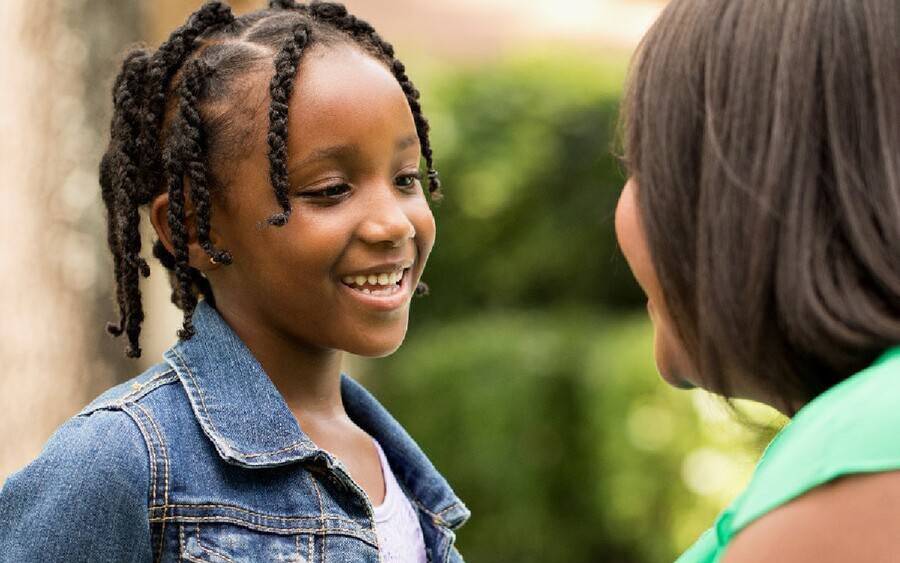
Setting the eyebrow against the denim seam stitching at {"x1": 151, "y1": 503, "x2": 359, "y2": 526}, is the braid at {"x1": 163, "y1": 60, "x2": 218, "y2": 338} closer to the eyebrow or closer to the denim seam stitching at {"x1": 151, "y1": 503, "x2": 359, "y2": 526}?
the eyebrow

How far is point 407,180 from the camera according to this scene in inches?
97.6

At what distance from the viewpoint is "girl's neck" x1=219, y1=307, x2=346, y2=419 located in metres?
2.43

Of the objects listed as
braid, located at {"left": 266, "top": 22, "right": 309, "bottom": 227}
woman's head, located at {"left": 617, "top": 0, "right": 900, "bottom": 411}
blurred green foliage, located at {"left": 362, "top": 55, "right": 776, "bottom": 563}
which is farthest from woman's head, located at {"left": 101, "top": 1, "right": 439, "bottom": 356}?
blurred green foliage, located at {"left": 362, "top": 55, "right": 776, "bottom": 563}

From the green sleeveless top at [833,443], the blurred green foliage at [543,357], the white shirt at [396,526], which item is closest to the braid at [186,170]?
the white shirt at [396,526]

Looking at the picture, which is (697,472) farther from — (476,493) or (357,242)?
(357,242)

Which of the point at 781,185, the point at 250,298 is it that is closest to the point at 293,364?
the point at 250,298

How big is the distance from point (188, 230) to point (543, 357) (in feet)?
11.4

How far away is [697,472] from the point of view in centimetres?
536

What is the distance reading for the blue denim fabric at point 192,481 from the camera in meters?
2.07

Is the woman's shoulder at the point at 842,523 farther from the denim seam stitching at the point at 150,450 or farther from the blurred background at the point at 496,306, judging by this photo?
the blurred background at the point at 496,306

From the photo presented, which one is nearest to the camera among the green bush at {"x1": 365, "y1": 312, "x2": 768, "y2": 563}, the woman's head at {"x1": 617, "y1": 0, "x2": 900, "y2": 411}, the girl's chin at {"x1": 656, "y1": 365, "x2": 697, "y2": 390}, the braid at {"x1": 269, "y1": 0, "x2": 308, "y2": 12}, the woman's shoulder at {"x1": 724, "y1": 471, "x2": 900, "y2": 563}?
the woman's shoulder at {"x1": 724, "y1": 471, "x2": 900, "y2": 563}

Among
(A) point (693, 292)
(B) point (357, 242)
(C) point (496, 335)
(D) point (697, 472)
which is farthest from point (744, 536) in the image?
(C) point (496, 335)

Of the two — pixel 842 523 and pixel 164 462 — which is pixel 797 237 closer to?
pixel 842 523

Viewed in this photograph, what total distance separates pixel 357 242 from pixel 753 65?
94 cm
